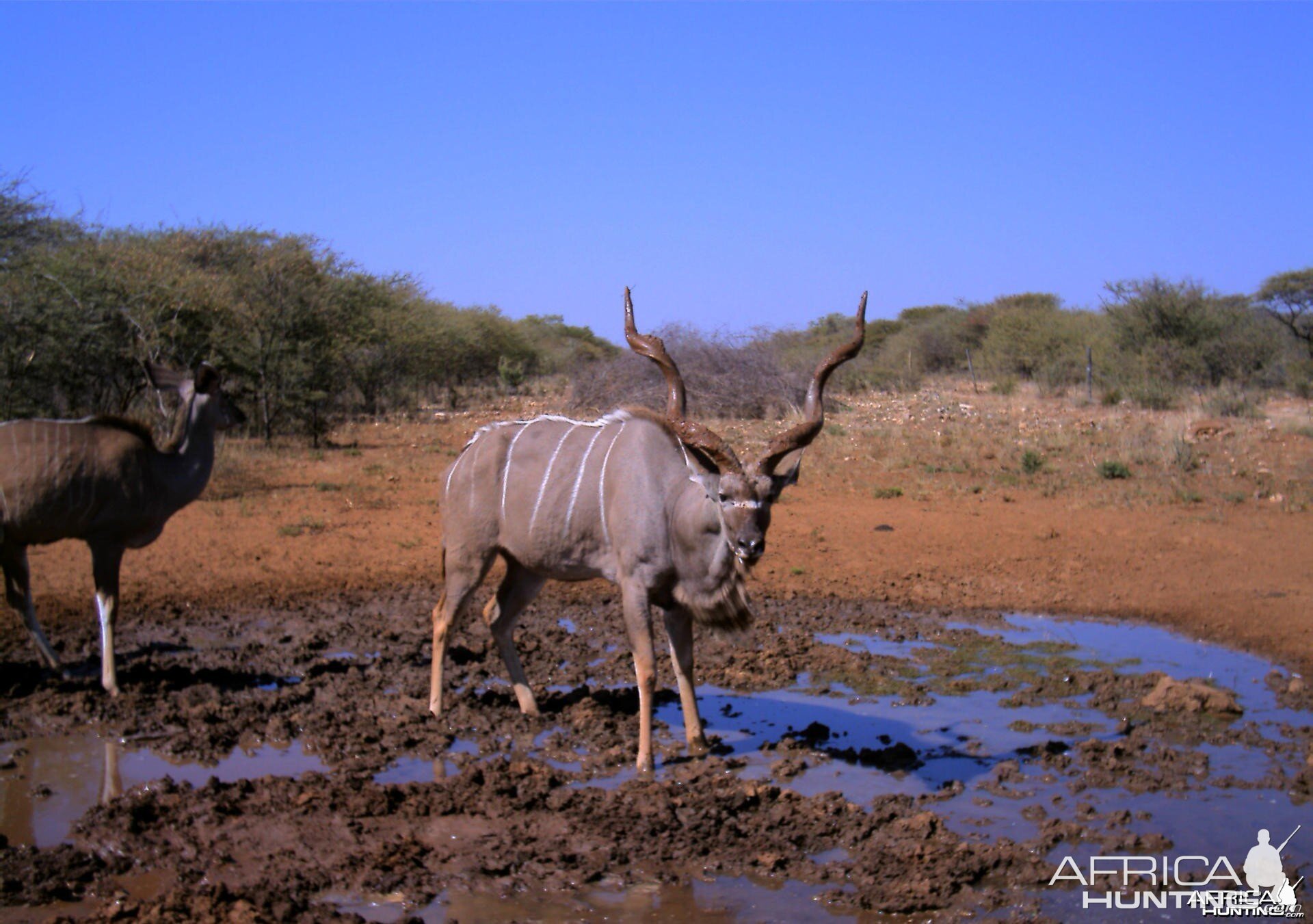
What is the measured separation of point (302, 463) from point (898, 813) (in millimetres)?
13582

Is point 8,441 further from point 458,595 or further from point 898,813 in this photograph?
point 898,813

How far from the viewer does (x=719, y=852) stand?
4.50 m

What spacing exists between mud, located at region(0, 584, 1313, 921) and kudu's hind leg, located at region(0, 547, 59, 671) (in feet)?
0.64

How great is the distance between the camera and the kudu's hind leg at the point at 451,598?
635 centimetres

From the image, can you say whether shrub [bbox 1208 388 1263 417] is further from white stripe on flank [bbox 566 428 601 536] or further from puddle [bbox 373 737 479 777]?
puddle [bbox 373 737 479 777]

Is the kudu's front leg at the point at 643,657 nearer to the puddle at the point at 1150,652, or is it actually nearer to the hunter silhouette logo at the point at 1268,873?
the hunter silhouette logo at the point at 1268,873

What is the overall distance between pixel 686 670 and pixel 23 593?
415 cm

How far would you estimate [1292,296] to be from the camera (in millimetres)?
31203

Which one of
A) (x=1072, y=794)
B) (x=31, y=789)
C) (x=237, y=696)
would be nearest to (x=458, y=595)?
(x=237, y=696)

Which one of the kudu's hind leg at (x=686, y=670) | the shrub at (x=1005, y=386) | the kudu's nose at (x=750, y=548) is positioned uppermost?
the shrub at (x=1005, y=386)

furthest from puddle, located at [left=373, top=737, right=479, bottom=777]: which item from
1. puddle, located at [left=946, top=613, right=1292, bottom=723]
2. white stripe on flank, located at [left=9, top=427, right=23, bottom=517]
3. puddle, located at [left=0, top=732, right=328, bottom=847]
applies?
puddle, located at [left=946, top=613, right=1292, bottom=723]

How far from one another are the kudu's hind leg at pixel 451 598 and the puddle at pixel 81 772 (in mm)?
818

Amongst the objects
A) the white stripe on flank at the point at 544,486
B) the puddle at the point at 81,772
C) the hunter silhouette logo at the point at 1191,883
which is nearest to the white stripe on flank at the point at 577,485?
the white stripe on flank at the point at 544,486

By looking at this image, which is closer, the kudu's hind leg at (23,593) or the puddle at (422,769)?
the puddle at (422,769)
